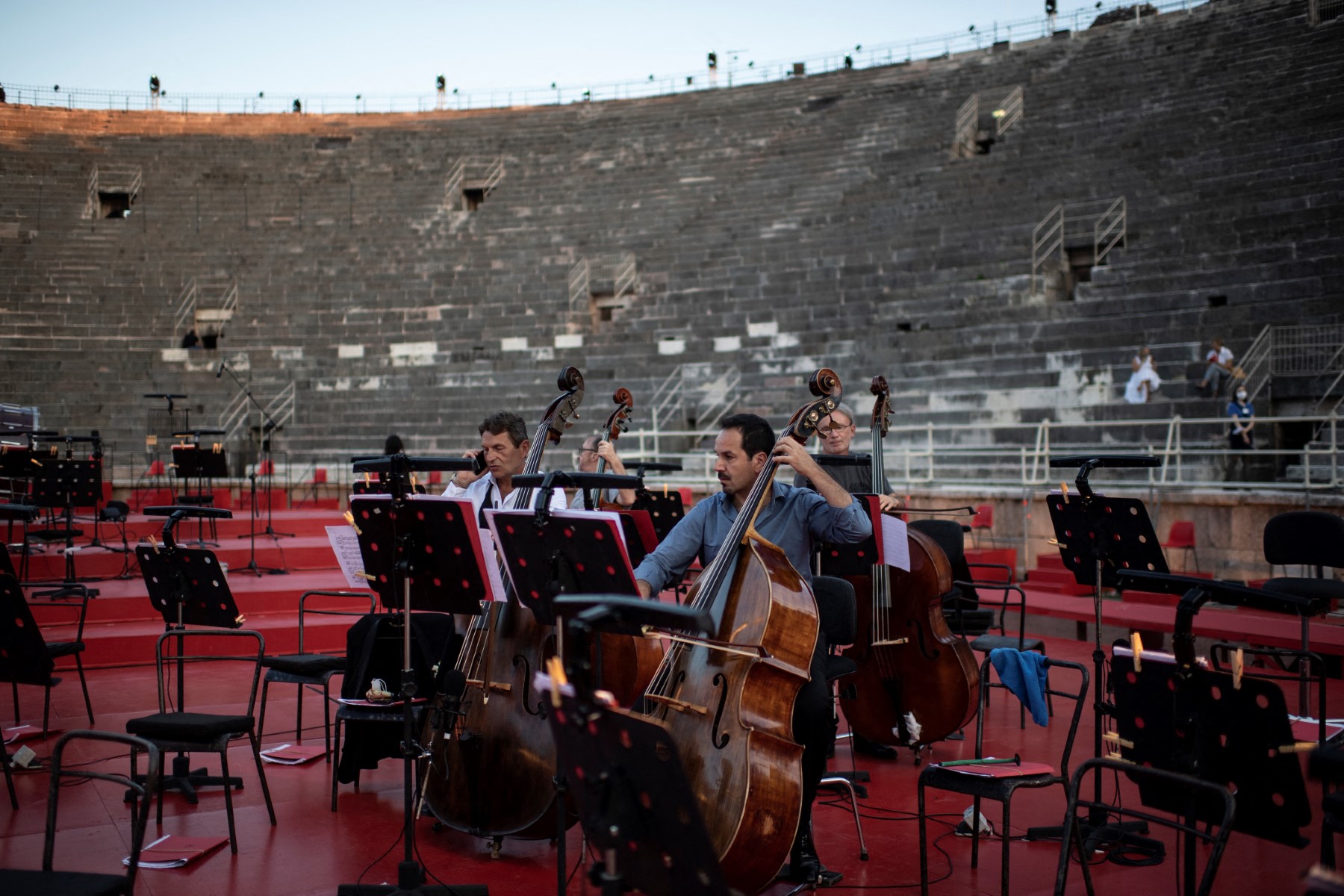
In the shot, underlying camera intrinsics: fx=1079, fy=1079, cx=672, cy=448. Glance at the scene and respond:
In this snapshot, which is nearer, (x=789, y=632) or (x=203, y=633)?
(x=789, y=632)

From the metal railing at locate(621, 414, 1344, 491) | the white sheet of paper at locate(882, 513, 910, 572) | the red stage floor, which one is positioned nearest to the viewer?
the red stage floor

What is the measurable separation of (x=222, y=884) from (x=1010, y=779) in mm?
2782

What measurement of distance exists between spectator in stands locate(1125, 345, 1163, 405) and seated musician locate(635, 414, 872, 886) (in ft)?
31.3

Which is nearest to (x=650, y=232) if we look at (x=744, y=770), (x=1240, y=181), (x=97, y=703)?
(x=1240, y=181)

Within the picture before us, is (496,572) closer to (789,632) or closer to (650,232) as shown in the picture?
(789,632)

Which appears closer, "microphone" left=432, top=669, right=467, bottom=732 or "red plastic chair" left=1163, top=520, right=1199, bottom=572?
"microphone" left=432, top=669, right=467, bottom=732

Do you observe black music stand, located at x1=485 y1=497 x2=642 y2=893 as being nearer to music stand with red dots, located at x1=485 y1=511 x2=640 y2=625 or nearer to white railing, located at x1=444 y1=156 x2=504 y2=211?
music stand with red dots, located at x1=485 y1=511 x2=640 y2=625

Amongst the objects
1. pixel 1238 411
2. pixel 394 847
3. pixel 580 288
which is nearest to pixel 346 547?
pixel 394 847

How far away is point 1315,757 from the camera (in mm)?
1907

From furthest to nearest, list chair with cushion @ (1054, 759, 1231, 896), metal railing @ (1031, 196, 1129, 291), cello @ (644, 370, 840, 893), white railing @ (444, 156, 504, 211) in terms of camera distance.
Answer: white railing @ (444, 156, 504, 211) < metal railing @ (1031, 196, 1129, 291) < cello @ (644, 370, 840, 893) < chair with cushion @ (1054, 759, 1231, 896)

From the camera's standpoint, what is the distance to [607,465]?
5.94 m

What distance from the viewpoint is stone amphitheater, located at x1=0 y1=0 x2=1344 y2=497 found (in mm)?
14328

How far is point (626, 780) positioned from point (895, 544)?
111 inches

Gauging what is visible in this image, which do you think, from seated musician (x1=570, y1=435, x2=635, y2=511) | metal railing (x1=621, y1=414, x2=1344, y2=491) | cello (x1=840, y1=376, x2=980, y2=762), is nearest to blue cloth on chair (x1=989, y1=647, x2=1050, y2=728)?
cello (x1=840, y1=376, x2=980, y2=762)
